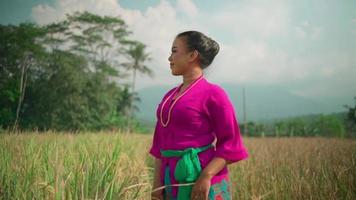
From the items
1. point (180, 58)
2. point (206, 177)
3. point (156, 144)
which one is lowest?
point (206, 177)

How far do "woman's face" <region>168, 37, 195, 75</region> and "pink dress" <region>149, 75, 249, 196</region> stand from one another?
12 centimetres

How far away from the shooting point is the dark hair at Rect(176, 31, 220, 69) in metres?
1.67

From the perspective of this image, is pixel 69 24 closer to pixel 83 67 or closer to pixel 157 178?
pixel 83 67

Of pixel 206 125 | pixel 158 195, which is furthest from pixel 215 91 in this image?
pixel 158 195

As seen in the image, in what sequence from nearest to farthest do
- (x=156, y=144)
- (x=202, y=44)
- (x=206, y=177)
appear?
(x=206, y=177) < (x=202, y=44) < (x=156, y=144)

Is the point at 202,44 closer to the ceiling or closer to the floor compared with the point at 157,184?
closer to the ceiling

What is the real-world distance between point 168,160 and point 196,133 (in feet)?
0.65

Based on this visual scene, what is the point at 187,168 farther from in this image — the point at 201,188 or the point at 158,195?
the point at 158,195

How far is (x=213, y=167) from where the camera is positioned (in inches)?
59.5

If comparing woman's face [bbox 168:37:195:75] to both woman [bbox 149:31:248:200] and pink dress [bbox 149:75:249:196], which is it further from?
pink dress [bbox 149:75:249:196]

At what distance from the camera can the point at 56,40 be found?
2475 centimetres

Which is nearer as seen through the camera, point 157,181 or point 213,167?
point 213,167

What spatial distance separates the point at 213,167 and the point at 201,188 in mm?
100

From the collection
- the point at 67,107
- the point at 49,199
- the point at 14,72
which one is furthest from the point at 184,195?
the point at 14,72
